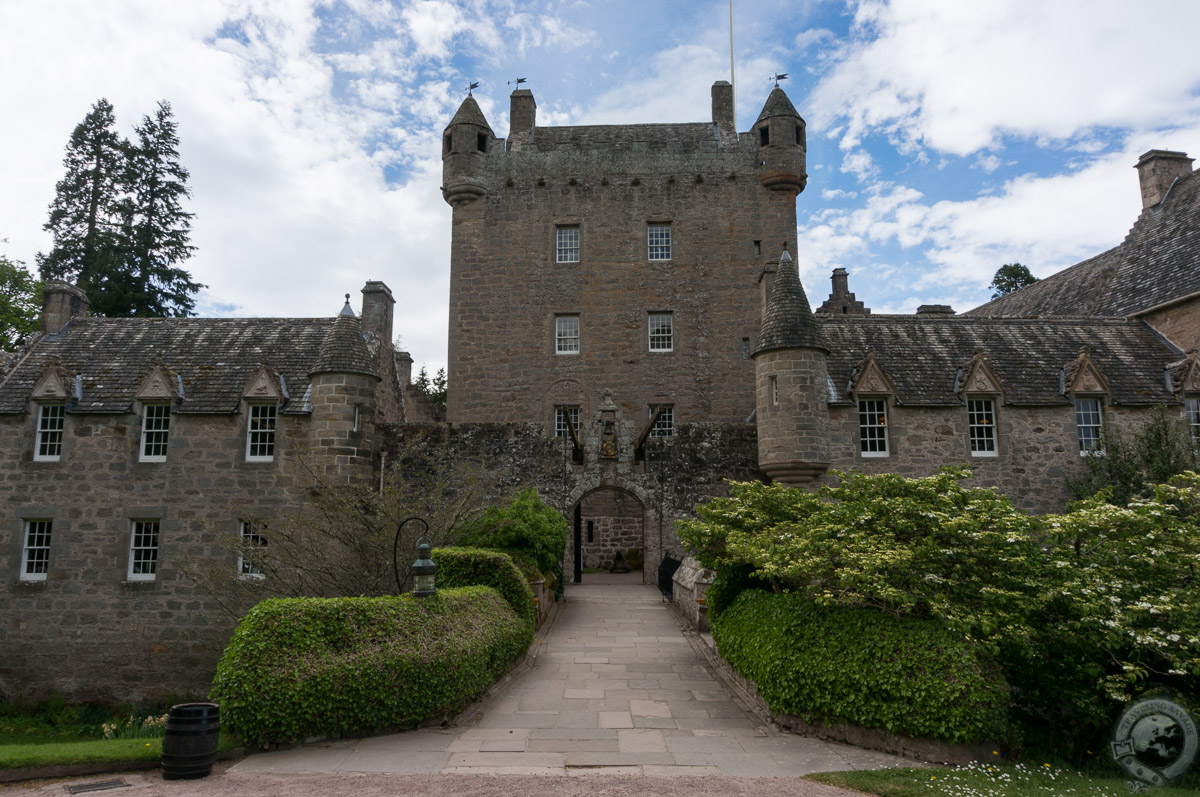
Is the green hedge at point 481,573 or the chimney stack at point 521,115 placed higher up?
the chimney stack at point 521,115

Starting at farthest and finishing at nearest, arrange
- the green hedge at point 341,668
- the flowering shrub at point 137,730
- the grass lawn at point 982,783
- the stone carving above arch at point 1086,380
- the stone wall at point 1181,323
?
1. the stone wall at point 1181,323
2. the stone carving above arch at point 1086,380
3. the flowering shrub at point 137,730
4. the green hedge at point 341,668
5. the grass lawn at point 982,783

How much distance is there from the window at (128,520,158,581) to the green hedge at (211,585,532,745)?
12.3 m

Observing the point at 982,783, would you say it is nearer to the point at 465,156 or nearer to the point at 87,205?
the point at 465,156

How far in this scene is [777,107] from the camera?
26.7 m

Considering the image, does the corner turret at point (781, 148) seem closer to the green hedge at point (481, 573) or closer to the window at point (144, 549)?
the green hedge at point (481, 573)

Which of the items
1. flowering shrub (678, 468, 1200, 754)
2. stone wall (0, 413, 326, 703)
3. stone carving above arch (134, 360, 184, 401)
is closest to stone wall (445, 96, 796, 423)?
stone wall (0, 413, 326, 703)

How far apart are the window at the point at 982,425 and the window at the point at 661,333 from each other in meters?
10.3

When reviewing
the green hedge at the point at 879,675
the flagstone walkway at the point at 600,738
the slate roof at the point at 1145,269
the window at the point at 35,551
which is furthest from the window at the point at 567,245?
the green hedge at the point at 879,675

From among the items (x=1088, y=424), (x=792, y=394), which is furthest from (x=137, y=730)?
(x=1088, y=424)

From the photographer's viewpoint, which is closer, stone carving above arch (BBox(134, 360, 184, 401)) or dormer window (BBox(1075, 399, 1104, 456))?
stone carving above arch (BBox(134, 360, 184, 401))

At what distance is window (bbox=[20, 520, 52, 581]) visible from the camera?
1873 cm

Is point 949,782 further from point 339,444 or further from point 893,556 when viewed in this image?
point 339,444

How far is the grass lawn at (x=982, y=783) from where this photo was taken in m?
6.81
